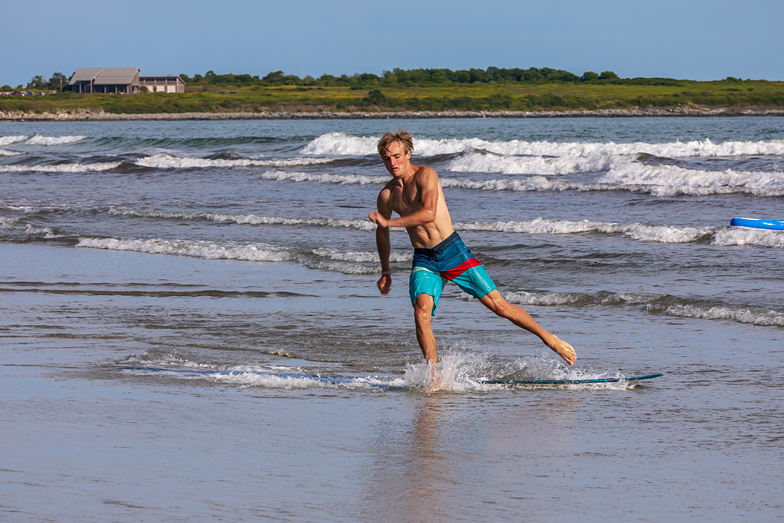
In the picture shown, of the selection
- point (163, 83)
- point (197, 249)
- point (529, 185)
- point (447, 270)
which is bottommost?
point (197, 249)

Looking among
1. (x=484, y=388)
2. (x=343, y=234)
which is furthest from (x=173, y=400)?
(x=343, y=234)

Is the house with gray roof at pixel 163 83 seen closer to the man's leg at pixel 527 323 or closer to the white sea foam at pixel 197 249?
the white sea foam at pixel 197 249

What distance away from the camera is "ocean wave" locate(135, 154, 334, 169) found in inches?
1292

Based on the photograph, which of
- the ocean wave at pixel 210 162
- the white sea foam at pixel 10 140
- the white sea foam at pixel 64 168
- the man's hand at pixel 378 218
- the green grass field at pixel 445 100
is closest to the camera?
the man's hand at pixel 378 218

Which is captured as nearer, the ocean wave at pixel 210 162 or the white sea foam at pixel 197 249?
the white sea foam at pixel 197 249

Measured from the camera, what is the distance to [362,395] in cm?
566

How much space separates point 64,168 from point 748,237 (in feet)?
89.9

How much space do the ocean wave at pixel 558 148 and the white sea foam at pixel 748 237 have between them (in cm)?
2008

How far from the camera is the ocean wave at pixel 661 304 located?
7805mm

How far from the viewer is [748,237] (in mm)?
12328

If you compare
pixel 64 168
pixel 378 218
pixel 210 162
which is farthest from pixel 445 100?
pixel 378 218

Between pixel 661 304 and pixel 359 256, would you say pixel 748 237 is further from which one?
pixel 359 256

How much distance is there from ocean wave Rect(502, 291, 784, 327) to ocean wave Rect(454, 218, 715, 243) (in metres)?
4.41

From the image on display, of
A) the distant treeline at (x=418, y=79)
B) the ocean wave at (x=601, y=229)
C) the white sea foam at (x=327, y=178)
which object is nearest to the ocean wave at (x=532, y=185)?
the white sea foam at (x=327, y=178)
